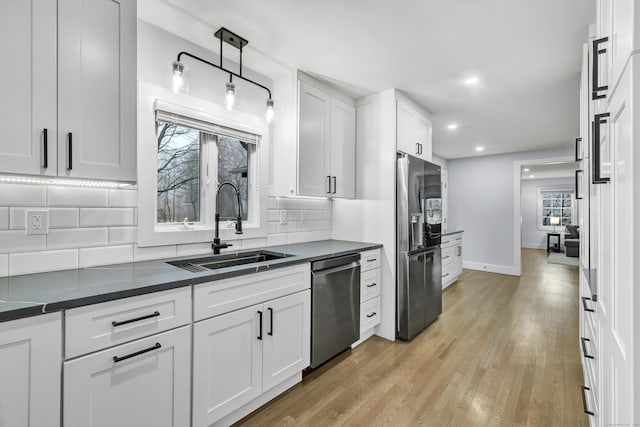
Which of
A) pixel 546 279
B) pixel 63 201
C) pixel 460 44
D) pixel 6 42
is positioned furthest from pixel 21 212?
pixel 546 279

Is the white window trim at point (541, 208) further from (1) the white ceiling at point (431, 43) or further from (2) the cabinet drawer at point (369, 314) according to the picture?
(2) the cabinet drawer at point (369, 314)

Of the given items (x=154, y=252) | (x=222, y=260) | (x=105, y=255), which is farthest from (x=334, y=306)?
(x=105, y=255)

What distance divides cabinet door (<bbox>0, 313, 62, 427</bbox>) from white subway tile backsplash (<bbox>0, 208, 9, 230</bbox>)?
0.70 metres

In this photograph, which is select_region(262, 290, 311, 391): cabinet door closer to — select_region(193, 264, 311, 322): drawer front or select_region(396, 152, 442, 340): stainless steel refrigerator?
select_region(193, 264, 311, 322): drawer front

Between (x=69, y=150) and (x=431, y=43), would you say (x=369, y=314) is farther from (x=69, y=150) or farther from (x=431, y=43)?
(x=69, y=150)

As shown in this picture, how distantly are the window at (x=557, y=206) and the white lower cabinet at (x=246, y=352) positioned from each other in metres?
11.3

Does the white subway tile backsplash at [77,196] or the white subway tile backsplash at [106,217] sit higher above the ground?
the white subway tile backsplash at [77,196]

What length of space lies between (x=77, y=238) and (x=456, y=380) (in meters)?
2.74

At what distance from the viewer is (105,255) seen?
177cm

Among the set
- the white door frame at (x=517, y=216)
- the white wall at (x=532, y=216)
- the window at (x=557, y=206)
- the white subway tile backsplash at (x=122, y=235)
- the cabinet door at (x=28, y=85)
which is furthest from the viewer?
the white wall at (x=532, y=216)

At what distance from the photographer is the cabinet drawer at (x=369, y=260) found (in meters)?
2.78

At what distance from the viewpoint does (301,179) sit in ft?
8.62

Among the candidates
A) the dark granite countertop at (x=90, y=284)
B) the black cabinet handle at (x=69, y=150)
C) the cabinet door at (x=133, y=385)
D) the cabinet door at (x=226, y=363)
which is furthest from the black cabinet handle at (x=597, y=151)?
the black cabinet handle at (x=69, y=150)

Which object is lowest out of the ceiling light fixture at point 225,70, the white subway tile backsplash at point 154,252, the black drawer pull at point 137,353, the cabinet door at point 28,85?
the black drawer pull at point 137,353
